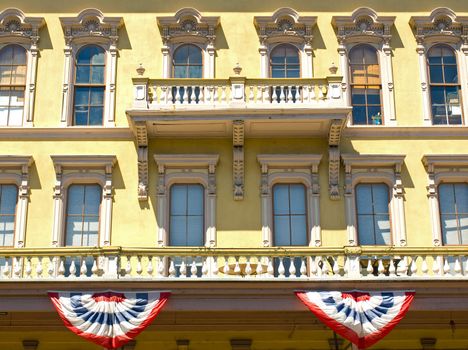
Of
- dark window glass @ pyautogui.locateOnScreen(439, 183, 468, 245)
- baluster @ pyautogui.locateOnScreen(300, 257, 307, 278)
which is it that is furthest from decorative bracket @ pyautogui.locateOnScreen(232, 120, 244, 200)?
dark window glass @ pyautogui.locateOnScreen(439, 183, 468, 245)

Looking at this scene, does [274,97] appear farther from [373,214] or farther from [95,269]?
[95,269]

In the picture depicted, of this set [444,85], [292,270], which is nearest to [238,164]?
[292,270]

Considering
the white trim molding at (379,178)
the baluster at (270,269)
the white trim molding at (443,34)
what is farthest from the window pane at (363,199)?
the baluster at (270,269)

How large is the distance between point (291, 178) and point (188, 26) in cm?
Result: 488

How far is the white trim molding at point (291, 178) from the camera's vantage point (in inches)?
816

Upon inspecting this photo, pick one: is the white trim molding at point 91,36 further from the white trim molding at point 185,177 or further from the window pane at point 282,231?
the window pane at point 282,231

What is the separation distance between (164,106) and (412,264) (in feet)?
22.5

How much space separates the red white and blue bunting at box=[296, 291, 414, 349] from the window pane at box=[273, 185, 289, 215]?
12.3 ft

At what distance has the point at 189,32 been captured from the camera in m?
22.3

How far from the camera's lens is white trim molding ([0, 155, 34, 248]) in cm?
2073

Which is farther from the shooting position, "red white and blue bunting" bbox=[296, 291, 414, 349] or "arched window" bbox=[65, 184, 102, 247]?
"arched window" bbox=[65, 184, 102, 247]

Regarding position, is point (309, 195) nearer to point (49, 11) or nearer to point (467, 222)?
point (467, 222)

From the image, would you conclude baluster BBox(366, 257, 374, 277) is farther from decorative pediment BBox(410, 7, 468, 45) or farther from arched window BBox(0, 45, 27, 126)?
arched window BBox(0, 45, 27, 126)

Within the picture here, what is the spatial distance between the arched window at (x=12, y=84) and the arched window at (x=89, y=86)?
4.60 feet
